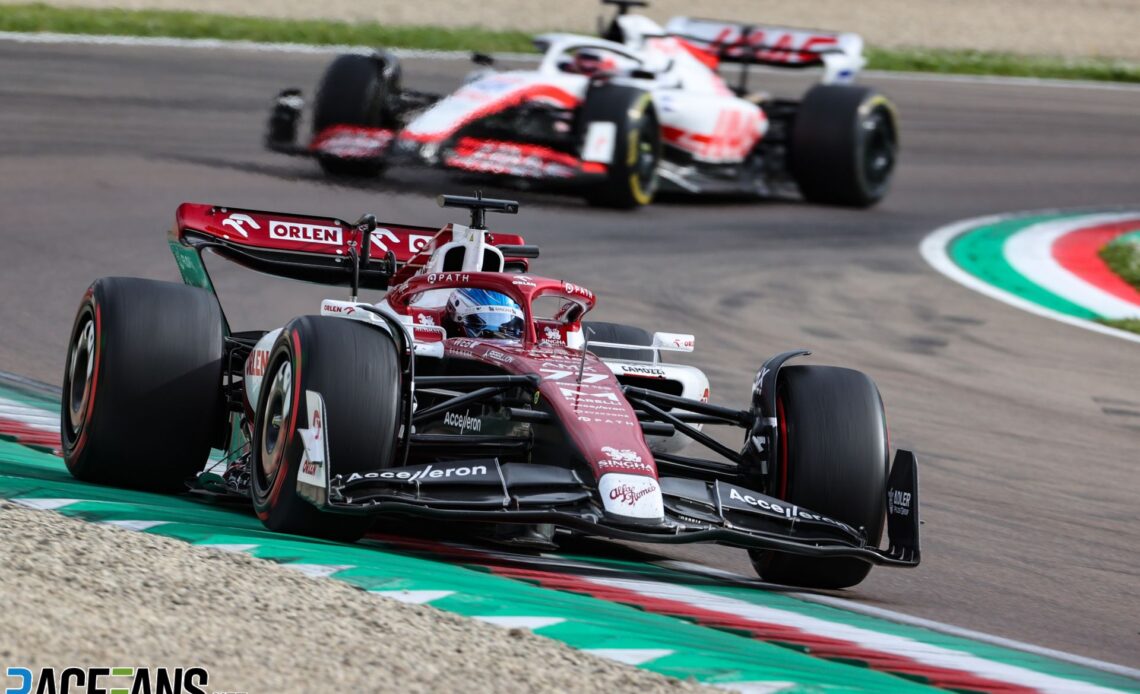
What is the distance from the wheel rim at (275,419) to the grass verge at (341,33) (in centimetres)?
1828

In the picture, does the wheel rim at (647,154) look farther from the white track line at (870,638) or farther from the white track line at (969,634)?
the white track line at (870,638)

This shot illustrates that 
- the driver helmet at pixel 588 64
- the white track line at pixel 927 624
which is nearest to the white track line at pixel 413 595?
the white track line at pixel 927 624

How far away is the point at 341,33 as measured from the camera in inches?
1033

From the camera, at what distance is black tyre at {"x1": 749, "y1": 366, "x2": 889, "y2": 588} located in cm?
676

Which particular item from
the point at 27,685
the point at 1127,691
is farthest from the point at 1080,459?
the point at 27,685

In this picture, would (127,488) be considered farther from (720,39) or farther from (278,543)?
(720,39)

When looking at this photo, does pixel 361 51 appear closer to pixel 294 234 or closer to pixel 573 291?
pixel 294 234

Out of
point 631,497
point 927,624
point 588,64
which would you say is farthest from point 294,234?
point 588,64

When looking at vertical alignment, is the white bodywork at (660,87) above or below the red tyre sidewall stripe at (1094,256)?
above

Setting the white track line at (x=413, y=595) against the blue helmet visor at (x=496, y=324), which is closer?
the white track line at (x=413, y=595)

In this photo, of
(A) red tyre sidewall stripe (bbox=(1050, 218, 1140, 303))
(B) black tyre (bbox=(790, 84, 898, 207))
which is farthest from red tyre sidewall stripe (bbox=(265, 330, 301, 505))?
(B) black tyre (bbox=(790, 84, 898, 207))

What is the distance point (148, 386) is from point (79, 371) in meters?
0.55

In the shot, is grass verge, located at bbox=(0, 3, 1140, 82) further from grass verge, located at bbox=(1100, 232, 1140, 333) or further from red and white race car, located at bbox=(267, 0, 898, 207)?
grass verge, located at bbox=(1100, 232, 1140, 333)

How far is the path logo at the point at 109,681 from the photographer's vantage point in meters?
4.20
